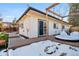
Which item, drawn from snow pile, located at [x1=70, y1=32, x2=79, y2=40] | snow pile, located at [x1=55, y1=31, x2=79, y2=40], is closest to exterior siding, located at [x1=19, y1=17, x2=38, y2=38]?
snow pile, located at [x1=55, y1=31, x2=79, y2=40]

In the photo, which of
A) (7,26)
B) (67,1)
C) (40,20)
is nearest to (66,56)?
(40,20)

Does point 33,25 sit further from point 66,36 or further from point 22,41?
point 66,36

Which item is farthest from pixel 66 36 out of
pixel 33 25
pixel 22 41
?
pixel 22 41

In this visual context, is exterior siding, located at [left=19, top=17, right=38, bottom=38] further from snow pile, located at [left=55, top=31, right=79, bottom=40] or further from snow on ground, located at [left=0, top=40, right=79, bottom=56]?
snow pile, located at [left=55, top=31, right=79, bottom=40]

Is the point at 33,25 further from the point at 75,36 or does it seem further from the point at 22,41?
the point at 75,36

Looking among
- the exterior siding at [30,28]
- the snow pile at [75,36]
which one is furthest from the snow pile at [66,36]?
the exterior siding at [30,28]

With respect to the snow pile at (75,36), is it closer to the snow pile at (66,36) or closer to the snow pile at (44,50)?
the snow pile at (66,36)

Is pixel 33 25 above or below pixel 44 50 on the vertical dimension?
above

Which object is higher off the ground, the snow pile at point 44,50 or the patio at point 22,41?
the patio at point 22,41

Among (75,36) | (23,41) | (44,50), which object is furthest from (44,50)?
(75,36)

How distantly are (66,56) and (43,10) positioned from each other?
1.96ft

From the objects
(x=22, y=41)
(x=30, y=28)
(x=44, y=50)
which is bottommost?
(x=44, y=50)

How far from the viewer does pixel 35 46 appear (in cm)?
173

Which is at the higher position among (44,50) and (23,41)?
(23,41)
